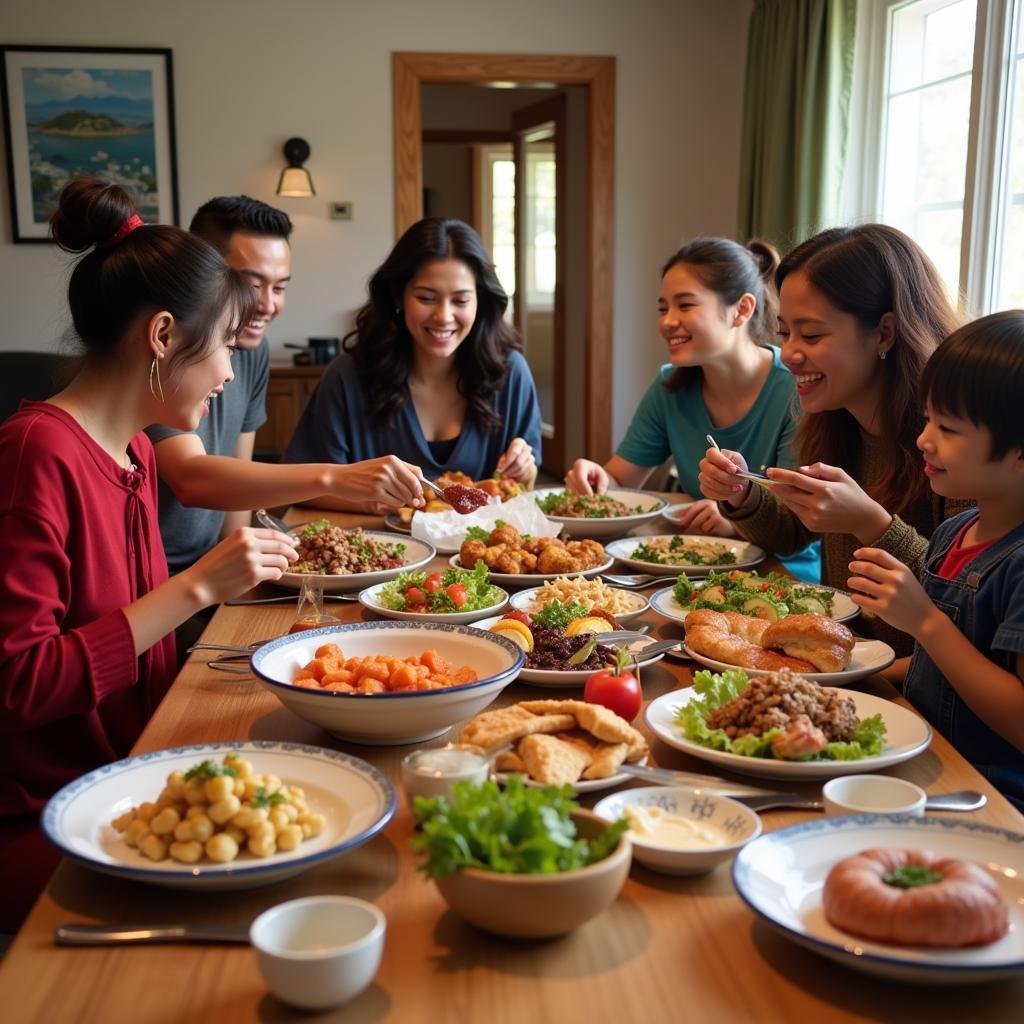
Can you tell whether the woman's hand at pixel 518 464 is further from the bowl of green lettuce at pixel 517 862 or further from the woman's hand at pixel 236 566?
the bowl of green lettuce at pixel 517 862

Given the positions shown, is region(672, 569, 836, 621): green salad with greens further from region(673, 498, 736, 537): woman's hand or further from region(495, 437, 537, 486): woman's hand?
region(495, 437, 537, 486): woman's hand

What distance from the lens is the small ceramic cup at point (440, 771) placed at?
1082mm

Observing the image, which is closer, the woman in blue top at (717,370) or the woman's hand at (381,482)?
the woman's hand at (381,482)

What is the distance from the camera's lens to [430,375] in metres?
3.42

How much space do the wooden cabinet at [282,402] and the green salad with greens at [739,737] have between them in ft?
16.0

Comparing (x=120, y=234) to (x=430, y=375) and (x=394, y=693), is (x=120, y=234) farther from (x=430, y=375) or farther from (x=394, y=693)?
(x=430, y=375)

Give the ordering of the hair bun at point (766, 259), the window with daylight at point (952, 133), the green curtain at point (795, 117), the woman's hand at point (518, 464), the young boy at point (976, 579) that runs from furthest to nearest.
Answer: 1. the green curtain at point (795, 117)
2. the window with daylight at point (952, 133)
3. the hair bun at point (766, 259)
4. the woman's hand at point (518, 464)
5. the young boy at point (976, 579)

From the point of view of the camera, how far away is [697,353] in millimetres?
3123

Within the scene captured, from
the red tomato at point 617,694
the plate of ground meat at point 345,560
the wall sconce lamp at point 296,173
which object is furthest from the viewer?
the wall sconce lamp at point 296,173

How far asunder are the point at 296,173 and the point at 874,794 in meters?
5.68

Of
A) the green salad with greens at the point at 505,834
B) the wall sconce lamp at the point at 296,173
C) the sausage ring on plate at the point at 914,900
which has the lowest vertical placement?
the sausage ring on plate at the point at 914,900

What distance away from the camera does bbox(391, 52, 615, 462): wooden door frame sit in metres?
6.25

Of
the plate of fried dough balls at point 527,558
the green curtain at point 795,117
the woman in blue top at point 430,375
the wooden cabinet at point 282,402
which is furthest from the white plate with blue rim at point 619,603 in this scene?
the wooden cabinet at point 282,402

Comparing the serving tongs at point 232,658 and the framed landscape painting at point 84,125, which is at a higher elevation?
the framed landscape painting at point 84,125
